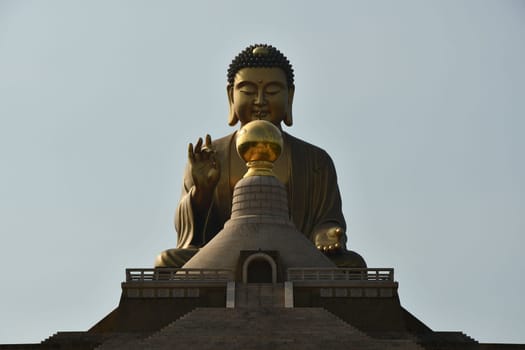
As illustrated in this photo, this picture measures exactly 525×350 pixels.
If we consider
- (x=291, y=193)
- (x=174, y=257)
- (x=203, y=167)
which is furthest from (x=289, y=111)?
(x=174, y=257)

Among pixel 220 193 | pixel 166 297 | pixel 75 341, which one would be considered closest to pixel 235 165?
pixel 220 193

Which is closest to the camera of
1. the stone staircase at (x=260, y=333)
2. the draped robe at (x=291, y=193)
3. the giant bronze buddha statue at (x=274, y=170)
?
the stone staircase at (x=260, y=333)

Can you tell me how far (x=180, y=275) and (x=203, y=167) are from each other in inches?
162

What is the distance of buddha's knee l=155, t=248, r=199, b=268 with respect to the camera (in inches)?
1188

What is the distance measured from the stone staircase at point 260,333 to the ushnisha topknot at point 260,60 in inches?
455

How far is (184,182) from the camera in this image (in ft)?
110

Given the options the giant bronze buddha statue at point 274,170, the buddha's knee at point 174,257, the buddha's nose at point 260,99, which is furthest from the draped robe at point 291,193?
the buddha's knee at point 174,257

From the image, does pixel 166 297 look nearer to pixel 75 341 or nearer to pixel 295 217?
pixel 75 341

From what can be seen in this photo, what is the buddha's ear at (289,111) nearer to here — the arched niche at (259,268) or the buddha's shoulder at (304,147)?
the buddha's shoulder at (304,147)

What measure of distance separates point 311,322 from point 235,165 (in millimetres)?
10362

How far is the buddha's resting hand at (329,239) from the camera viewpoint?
1213 inches

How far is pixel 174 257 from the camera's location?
30312mm

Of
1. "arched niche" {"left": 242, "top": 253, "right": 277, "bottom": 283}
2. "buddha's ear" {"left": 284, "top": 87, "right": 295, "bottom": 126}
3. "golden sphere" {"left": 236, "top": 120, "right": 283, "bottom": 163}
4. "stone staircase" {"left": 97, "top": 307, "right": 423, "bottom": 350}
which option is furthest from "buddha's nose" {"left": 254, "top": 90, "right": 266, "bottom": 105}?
"stone staircase" {"left": 97, "top": 307, "right": 423, "bottom": 350}

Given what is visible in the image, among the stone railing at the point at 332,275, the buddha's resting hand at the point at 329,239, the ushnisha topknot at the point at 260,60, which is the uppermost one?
the ushnisha topknot at the point at 260,60
